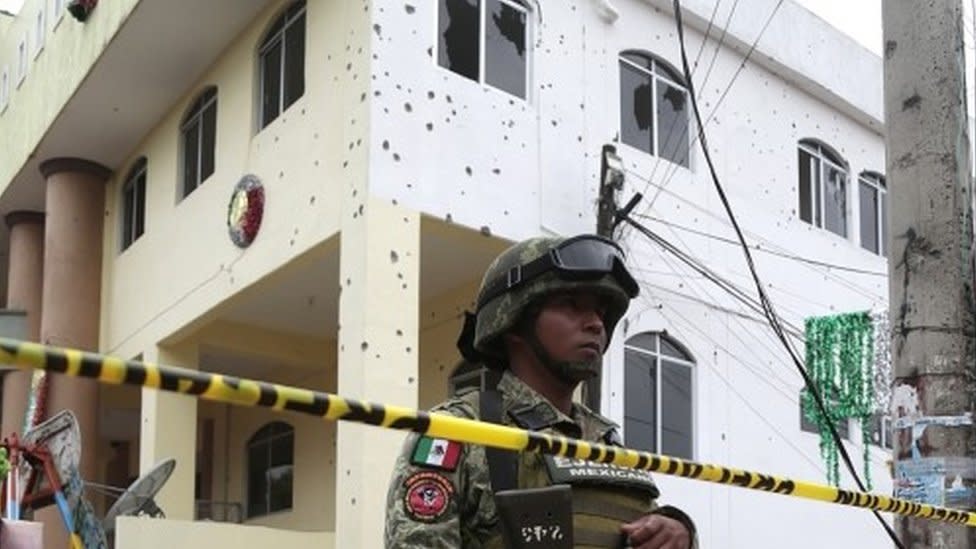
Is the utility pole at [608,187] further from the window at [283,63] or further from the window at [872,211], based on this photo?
the window at [872,211]

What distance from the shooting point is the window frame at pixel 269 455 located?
16906 mm

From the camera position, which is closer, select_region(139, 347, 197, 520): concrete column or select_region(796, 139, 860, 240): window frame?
select_region(139, 347, 197, 520): concrete column

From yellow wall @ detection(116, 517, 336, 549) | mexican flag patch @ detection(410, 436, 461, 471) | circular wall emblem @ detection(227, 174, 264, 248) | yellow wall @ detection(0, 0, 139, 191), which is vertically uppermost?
yellow wall @ detection(0, 0, 139, 191)

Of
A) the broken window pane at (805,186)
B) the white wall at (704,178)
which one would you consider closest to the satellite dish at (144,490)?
the white wall at (704,178)

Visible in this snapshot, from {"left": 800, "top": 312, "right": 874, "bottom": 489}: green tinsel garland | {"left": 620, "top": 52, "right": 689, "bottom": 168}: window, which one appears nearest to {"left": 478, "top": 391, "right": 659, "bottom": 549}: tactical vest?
{"left": 620, "top": 52, "right": 689, "bottom": 168}: window

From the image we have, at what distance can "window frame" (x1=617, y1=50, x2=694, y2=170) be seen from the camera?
44.7 feet

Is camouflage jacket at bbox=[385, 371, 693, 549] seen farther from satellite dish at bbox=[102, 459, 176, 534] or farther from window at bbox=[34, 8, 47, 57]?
window at bbox=[34, 8, 47, 57]

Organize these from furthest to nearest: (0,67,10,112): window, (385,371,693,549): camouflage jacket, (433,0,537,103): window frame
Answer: (0,67,10,112): window → (433,0,537,103): window frame → (385,371,693,549): camouflage jacket

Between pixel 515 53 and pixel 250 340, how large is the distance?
475cm

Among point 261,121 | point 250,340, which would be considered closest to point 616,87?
point 261,121

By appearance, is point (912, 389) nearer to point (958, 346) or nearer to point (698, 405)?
point (958, 346)

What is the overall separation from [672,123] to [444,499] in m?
11.7

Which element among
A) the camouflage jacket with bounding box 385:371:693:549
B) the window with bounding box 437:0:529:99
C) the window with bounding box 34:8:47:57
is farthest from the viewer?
the window with bounding box 34:8:47:57

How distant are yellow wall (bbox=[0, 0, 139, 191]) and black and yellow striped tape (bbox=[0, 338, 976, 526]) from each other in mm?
11457
